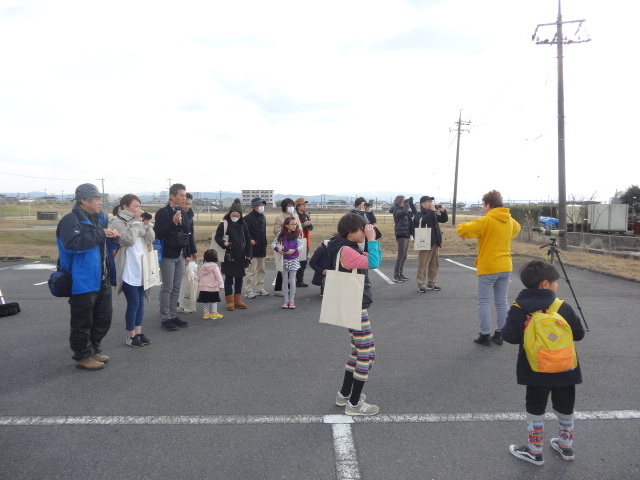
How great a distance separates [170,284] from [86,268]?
1642mm

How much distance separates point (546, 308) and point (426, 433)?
4.18 feet

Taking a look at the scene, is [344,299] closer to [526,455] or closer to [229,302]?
[526,455]

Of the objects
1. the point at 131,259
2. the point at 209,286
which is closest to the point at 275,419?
the point at 131,259

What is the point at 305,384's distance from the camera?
13.7 ft

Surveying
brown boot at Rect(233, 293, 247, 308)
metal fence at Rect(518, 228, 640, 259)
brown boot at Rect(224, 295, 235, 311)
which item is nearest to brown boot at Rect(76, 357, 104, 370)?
brown boot at Rect(224, 295, 235, 311)

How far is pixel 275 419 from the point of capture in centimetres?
347

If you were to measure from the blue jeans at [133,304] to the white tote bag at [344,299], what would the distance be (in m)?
2.70

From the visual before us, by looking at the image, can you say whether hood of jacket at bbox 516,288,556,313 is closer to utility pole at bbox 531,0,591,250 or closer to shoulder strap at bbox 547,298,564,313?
shoulder strap at bbox 547,298,564,313

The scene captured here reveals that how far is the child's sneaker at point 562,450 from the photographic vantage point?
2912 millimetres

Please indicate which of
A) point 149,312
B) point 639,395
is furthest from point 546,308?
point 149,312

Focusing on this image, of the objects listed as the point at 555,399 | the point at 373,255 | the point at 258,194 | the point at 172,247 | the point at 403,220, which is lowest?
the point at 555,399

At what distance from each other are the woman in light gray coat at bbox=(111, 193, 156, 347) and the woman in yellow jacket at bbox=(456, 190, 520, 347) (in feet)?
12.2

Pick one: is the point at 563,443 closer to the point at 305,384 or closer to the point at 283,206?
the point at 305,384

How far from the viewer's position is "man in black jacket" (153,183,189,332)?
582 cm
